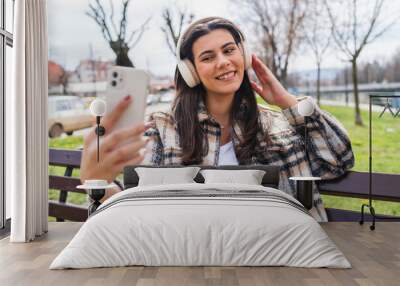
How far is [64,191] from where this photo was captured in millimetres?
6742

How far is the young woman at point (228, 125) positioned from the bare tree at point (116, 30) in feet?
1.93

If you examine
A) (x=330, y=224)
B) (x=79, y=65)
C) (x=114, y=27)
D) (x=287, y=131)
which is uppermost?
(x=114, y=27)

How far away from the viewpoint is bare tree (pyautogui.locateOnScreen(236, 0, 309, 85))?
6.61 metres

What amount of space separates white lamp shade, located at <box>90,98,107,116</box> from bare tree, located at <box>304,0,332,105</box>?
2.47 meters

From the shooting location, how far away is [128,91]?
21.7 ft

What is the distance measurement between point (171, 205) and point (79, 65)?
2.94m

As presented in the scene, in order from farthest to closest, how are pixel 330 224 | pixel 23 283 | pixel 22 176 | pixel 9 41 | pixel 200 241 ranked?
pixel 330 224, pixel 9 41, pixel 22 176, pixel 200 241, pixel 23 283

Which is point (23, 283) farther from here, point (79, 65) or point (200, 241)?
point (79, 65)

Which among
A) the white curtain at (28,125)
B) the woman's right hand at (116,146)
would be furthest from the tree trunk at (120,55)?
the white curtain at (28,125)

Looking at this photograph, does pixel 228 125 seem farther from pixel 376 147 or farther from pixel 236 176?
pixel 376 147

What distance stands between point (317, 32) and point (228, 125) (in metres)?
1.53

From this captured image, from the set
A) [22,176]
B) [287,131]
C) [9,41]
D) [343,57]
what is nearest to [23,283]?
[22,176]

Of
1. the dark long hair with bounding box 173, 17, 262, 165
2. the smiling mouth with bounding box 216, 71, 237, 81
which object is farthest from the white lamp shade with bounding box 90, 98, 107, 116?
the smiling mouth with bounding box 216, 71, 237, 81

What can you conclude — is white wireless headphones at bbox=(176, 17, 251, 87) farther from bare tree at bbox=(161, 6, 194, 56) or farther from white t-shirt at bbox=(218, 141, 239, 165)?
white t-shirt at bbox=(218, 141, 239, 165)
